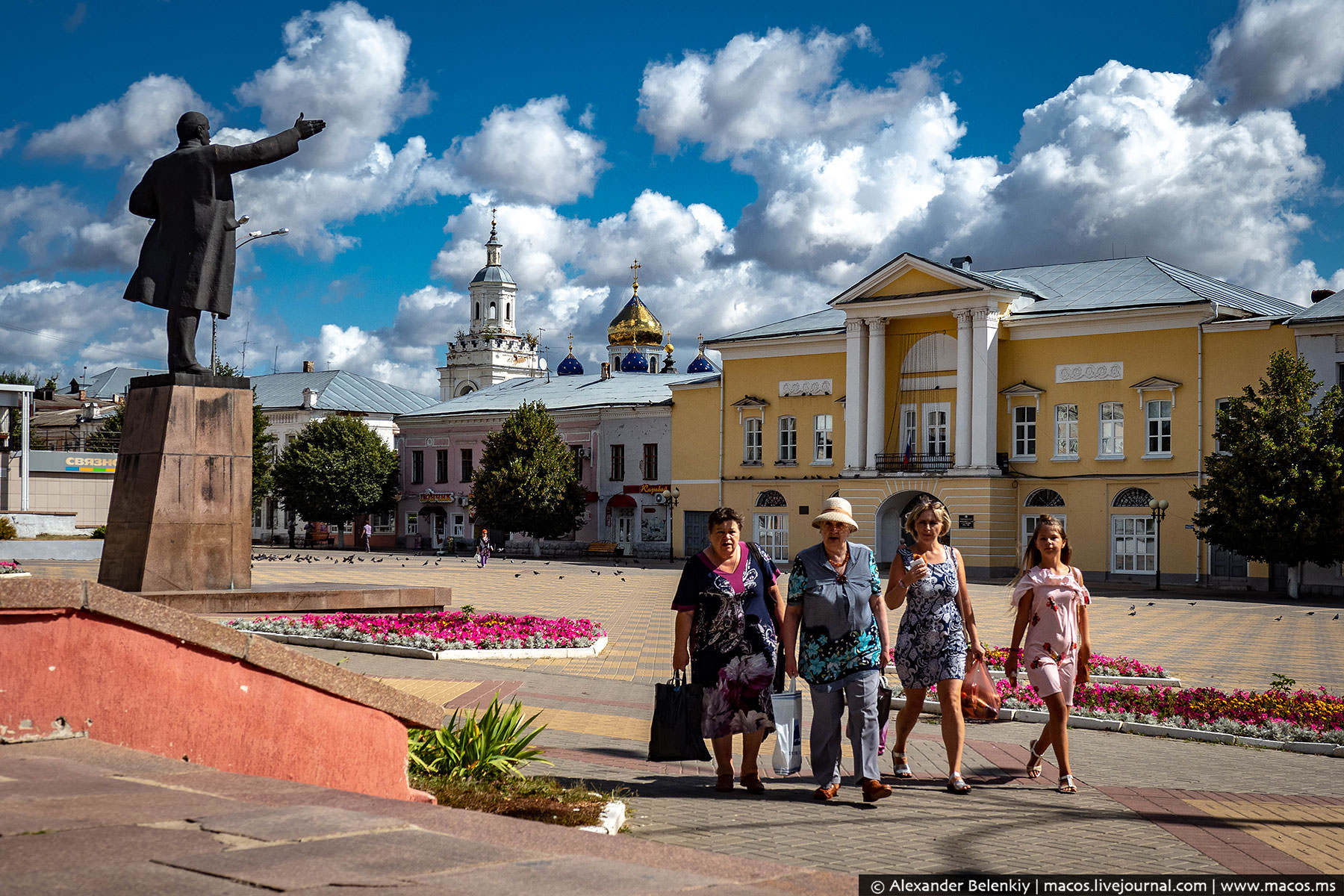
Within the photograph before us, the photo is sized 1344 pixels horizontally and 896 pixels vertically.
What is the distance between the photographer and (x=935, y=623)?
739 cm

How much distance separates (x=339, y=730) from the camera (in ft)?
19.2

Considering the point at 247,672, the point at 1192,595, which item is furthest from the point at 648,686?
the point at 1192,595

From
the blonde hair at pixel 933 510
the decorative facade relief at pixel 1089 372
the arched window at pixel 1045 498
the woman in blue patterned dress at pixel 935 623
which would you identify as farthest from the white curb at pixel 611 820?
the decorative facade relief at pixel 1089 372

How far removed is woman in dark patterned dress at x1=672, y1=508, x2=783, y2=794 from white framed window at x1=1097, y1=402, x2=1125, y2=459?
35.5 metres

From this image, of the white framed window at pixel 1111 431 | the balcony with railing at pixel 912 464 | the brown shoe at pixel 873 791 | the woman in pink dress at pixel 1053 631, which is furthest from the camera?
the balcony with railing at pixel 912 464

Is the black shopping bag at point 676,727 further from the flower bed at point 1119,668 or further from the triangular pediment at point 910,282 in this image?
the triangular pediment at point 910,282

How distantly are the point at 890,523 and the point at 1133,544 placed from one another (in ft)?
28.0

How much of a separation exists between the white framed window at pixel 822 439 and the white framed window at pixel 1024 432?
698 centimetres

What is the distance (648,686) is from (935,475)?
31.4 metres

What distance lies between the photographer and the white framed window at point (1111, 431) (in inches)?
1576

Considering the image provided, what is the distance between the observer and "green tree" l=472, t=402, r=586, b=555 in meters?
52.6

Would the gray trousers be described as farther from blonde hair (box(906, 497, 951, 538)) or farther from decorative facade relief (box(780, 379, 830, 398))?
decorative facade relief (box(780, 379, 830, 398))

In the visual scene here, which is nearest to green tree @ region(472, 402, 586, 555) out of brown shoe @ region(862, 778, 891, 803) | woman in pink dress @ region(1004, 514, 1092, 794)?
woman in pink dress @ region(1004, 514, 1092, 794)

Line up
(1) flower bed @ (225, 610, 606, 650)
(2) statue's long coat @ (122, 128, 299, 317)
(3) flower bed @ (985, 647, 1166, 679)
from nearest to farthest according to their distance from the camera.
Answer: (2) statue's long coat @ (122, 128, 299, 317)
(3) flower bed @ (985, 647, 1166, 679)
(1) flower bed @ (225, 610, 606, 650)
